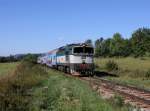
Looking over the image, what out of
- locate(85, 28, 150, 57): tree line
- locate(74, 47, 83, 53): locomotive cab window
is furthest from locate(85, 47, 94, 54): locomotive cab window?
locate(85, 28, 150, 57): tree line

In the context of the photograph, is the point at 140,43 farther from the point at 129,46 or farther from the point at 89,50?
the point at 89,50

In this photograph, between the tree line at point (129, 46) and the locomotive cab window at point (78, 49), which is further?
the tree line at point (129, 46)

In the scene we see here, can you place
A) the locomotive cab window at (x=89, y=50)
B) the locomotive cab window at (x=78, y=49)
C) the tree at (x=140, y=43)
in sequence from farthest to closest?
the tree at (x=140, y=43), the locomotive cab window at (x=89, y=50), the locomotive cab window at (x=78, y=49)

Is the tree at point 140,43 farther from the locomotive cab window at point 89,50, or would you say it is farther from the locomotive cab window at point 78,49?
the locomotive cab window at point 78,49

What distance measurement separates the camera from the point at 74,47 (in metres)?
39.4

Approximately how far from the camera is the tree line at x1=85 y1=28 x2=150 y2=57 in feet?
409

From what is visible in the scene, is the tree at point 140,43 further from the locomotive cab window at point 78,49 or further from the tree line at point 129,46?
the locomotive cab window at point 78,49

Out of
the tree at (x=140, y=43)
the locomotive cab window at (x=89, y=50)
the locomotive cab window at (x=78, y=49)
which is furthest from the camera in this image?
the tree at (x=140, y=43)

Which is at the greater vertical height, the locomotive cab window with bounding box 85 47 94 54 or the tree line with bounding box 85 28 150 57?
the tree line with bounding box 85 28 150 57

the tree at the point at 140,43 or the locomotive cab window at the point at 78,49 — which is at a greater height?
the tree at the point at 140,43

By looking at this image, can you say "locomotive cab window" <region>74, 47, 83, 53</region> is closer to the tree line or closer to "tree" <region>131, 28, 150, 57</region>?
the tree line

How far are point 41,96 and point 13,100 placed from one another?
326 centimetres

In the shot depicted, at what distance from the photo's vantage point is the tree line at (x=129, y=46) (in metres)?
125

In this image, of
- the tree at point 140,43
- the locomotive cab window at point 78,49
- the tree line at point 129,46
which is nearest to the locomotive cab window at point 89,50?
the locomotive cab window at point 78,49
